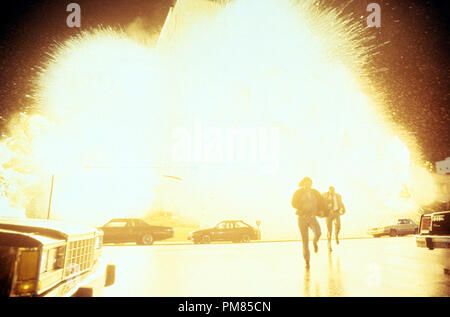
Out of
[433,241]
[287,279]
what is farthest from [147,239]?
[433,241]

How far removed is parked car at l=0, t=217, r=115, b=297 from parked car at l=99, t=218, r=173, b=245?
10.6 meters

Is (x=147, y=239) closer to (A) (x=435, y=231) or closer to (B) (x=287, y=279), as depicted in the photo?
(B) (x=287, y=279)

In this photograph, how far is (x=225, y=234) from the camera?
546 inches

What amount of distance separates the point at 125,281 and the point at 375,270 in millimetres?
3581

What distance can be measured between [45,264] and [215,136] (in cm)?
1815

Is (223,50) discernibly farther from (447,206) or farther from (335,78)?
(447,206)

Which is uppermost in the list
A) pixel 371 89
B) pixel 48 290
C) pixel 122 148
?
pixel 371 89

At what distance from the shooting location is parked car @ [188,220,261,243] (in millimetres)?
13500

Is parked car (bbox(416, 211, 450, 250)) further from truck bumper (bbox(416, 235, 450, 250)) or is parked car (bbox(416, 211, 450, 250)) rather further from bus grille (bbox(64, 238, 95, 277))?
bus grille (bbox(64, 238, 95, 277))

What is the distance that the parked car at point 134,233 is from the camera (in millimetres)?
12680

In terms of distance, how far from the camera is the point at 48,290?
6.68ft

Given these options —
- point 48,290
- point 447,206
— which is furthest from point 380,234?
point 48,290

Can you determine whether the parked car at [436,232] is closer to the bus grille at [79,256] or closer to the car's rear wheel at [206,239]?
the bus grille at [79,256]

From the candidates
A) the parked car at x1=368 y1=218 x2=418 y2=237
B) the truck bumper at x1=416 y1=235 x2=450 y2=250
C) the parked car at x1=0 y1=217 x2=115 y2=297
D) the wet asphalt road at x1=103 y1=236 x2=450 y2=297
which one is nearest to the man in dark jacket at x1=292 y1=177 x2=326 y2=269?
the wet asphalt road at x1=103 y1=236 x2=450 y2=297
